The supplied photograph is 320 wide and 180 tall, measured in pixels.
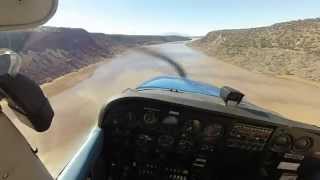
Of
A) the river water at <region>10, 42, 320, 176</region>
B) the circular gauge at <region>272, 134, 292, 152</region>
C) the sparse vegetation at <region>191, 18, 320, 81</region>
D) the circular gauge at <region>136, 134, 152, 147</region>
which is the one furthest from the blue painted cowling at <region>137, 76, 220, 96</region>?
the sparse vegetation at <region>191, 18, 320, 81</region>

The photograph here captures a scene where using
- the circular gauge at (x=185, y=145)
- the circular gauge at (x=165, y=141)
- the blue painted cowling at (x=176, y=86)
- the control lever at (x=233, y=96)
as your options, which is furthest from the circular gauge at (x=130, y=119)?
the blue painted cowling at (x=176, y=86)

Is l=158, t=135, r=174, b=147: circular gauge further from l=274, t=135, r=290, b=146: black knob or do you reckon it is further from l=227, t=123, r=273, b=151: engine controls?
l=274, t=135, r=290, b=146: black knob

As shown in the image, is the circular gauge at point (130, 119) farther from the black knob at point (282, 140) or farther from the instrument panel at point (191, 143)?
the black knob at point (282, 140)

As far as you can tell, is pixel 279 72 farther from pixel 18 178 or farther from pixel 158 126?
pixel 18 178

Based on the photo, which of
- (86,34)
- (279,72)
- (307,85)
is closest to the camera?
(307,85)

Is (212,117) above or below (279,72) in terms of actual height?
above

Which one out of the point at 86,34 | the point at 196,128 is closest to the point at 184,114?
the point at 196,128

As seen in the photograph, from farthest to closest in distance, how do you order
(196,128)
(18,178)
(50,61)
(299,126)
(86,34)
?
(86,34) < (50,61) < (196,128) < (299,126) < (18,178)

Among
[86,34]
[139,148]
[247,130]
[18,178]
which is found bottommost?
[86,34]

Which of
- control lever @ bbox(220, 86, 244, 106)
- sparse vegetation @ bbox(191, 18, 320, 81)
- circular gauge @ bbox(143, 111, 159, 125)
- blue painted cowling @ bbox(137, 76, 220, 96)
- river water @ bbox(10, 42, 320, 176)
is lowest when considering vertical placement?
sparse vegetation @ bbox(191, 18, 320, 81)
